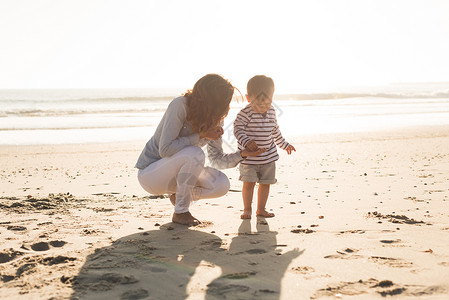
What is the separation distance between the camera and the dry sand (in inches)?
104

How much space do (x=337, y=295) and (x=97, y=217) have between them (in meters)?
2.57

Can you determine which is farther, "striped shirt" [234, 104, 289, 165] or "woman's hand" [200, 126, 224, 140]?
"striped shirt" [234, 104, 289, 165]

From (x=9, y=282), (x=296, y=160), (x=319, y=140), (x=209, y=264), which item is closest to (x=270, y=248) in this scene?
(x=209, y=264)

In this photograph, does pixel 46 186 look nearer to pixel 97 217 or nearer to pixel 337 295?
pixel 97 217

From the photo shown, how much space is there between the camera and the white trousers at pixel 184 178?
12.9ft

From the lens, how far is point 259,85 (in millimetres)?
4391

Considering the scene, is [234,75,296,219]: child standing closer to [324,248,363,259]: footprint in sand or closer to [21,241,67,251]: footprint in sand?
[324,248,363,259]: footprint in sand

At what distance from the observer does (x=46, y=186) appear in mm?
6266

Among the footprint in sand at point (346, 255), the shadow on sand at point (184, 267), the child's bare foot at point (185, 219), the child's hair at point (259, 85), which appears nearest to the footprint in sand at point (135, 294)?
the shadow on sand at point (184, 267)

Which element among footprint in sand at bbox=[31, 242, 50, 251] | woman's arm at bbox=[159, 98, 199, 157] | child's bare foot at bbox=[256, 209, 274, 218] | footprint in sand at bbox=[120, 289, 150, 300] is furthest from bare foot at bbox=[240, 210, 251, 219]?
footprint in sand at bbox=[120, 289, 150, 300]

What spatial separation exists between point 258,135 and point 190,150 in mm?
834

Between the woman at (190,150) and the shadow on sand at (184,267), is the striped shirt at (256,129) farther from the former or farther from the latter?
the shadow on sand at (184,267)

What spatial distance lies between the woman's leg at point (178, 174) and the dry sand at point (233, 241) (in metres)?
0.29

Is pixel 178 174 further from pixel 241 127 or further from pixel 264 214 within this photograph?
pixel 264 214
